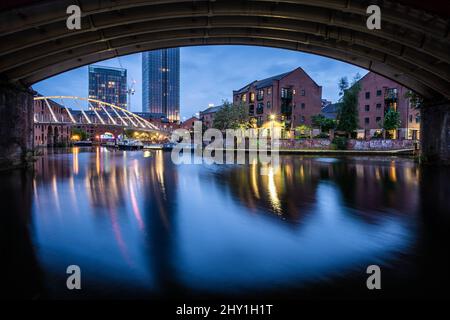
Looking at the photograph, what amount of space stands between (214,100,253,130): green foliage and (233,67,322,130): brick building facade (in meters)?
7.61

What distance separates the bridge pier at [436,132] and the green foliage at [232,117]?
3573 centimetres

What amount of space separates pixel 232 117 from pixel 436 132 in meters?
37.9

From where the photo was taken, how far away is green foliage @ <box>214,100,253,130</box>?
185ft

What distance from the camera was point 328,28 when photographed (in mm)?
16906

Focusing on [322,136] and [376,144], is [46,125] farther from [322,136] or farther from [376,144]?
[376,144]

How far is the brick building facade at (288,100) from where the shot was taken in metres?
65.6

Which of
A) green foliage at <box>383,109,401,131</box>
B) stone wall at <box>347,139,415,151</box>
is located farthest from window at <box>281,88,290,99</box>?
stone wall at <box>347,139,415,151</box>

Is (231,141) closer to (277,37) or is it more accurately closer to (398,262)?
(277,37)

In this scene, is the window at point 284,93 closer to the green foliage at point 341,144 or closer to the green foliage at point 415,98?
the green foliage at point 341,144

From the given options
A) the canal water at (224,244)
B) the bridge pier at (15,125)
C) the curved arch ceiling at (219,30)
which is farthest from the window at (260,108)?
the canal water at (224,244)

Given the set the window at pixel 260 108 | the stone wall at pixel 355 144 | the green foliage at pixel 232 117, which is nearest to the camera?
the stone wall at pixel 355 144

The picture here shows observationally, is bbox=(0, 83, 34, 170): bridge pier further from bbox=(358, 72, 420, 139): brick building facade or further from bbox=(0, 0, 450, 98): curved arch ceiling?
bbox=(358, 72, 420, 139): brick building facade

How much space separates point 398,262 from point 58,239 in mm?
6585

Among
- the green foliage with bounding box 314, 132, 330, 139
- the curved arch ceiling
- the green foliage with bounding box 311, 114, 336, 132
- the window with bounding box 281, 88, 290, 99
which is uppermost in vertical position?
the window with bounding box 281, 88, 290, 99
